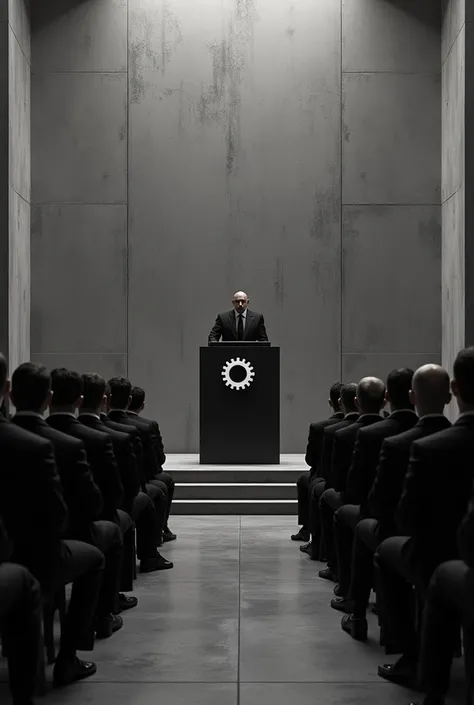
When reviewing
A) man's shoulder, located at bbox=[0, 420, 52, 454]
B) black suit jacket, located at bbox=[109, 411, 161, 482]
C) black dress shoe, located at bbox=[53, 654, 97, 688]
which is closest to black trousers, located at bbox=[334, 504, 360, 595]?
black dress shoe, located at bbox=[53, 654, 97, 688]

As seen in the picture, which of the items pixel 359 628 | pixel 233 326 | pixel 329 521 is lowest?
pixel 359 628

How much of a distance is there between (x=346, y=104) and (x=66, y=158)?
11.8ft

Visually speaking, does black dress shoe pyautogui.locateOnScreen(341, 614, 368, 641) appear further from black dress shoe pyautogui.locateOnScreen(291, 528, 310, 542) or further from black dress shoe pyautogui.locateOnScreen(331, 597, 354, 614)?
black dress shoe pyautogui.locateOnScreen(291, 528, 310, 542)

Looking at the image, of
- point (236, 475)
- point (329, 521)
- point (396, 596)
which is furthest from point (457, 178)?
point (396, 596)

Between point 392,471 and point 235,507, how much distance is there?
576 centimetres

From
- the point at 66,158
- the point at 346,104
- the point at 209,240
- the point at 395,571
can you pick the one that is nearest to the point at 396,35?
the point at 346,104

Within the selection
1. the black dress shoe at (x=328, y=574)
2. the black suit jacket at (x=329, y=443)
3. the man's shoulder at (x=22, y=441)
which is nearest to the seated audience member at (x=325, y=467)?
the black suit jacket at (x=329, y=443)

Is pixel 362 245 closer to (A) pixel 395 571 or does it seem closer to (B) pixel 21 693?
(A) pixel 395 571

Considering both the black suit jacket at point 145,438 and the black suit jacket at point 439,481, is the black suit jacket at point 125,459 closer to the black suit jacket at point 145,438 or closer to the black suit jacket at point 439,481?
the black suit jacket at point 145,438

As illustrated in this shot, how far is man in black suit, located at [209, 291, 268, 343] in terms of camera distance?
1094cm

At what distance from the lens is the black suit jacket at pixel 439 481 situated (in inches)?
137

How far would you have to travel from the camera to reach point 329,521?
6.44 m

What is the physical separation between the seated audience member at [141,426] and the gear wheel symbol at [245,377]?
236 centimetres

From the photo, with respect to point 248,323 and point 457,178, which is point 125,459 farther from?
point 457,178
